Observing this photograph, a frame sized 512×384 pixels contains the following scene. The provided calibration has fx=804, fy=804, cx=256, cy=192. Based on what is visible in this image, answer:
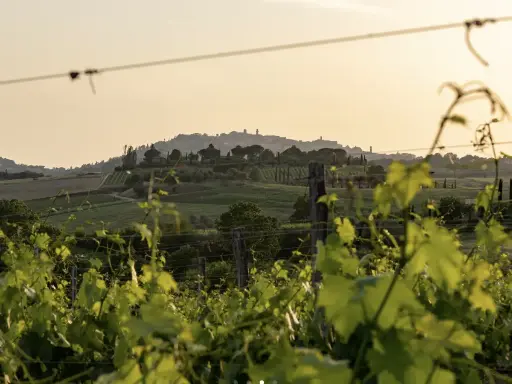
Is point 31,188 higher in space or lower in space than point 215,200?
higher

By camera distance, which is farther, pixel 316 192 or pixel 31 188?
pixel 31 188

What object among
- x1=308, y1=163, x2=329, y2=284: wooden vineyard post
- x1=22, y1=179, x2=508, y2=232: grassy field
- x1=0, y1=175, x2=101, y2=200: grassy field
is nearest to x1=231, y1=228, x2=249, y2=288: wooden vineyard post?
x1=308, y1=163, x2=329, y2=284: wooden vineyard post

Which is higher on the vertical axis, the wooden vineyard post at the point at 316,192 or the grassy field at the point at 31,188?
the wooden vineyard post at the point at 316,192

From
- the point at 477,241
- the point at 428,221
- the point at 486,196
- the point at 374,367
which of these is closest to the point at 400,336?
the point at 374,367

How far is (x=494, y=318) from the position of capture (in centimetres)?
263

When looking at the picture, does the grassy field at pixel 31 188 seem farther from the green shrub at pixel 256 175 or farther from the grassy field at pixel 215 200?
the green shrub at pixel 256 175

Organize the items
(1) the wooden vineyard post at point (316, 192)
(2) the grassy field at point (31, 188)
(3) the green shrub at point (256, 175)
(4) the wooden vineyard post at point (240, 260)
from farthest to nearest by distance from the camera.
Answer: (3) the green shrub at point (256, 175) → (2) the grassy field at point (31, 188) → (4) the wooden vineyard post at point (240, 260) → (1) the wooden vineyard post at point (316, 192)

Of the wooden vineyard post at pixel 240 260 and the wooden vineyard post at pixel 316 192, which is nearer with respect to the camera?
the wooden vineyard post at pixel 316 192

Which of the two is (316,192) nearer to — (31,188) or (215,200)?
(215,200)

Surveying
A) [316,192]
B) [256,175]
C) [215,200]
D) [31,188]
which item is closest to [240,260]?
[316,192]

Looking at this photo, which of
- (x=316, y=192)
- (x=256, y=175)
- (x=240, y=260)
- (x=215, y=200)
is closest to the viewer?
(x=316, y=192)

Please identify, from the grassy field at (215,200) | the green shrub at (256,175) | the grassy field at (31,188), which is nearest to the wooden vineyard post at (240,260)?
the grassy field at (215,200)

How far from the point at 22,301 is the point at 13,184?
97193 millimetres

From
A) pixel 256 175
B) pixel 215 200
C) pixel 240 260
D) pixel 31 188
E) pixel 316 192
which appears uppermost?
pixel 316 192
